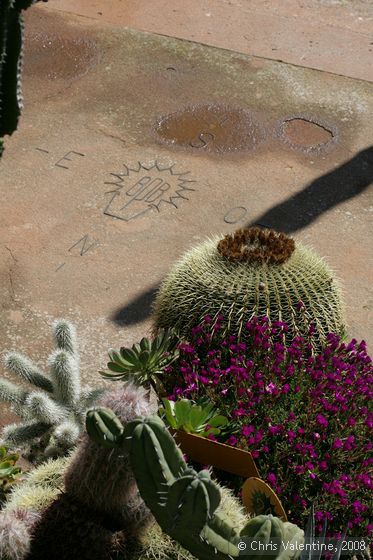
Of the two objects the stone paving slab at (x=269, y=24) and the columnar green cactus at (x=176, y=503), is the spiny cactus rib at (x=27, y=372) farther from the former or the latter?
the stone paving slab at (x=269, y=24)

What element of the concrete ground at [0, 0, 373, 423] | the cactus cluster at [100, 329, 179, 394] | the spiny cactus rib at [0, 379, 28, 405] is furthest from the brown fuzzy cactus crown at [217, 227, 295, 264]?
the concrete ground at [0, 0, 373, 423]

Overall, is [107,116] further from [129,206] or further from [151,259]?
[151,259]

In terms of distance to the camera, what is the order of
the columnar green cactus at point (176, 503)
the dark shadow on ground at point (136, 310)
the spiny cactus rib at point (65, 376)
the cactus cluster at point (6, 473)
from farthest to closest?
the dark shadow on ground at point (136, 310) < the spiny cactus rib at point (65, 376) < the cactus cluster at point (6, 473) < the columnar green cactus at point (176, 503)

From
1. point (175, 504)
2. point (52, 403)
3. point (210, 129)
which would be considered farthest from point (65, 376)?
point (210, 129)

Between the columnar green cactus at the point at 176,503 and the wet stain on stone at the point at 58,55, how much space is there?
22.3 ft

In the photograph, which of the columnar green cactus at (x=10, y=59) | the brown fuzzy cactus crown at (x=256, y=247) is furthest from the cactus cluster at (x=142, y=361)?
the columnar green cactus at (x=10, y=59)

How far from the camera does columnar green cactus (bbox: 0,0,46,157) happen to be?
3.02 metres

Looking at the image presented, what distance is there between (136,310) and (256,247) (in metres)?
1.68

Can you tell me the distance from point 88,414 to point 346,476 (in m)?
1.38

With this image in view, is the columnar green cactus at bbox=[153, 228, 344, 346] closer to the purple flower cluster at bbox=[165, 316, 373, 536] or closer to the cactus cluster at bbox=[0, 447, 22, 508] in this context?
the purple flower cluster at bbox=[165, 316, 373, 536]

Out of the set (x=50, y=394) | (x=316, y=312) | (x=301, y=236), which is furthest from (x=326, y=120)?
(x=50, y=394)

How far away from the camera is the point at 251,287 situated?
4605 millimetres

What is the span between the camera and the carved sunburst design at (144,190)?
7230 millimetres

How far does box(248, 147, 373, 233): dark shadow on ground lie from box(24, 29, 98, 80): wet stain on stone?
2.95m
